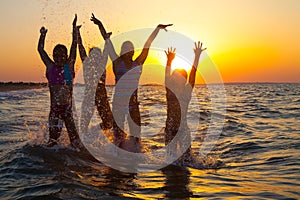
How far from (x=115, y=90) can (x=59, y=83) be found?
53.4 inches

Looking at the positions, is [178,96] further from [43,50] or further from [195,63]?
[43,50]

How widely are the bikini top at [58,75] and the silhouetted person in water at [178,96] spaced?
2.06 meters

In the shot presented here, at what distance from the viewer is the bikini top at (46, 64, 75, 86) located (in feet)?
23.7

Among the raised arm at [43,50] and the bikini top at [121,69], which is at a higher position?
the raised arm at [43,50]

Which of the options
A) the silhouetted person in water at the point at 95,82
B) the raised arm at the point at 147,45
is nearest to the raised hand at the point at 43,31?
the silhouetted person in water at the point at 95,82

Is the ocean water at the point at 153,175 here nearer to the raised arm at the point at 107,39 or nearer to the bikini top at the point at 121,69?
the bikini top at the point at 121,69

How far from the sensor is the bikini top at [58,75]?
Answer: 721 cm

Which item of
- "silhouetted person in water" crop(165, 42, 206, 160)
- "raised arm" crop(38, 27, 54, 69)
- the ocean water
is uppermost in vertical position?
"raised arm" crop(38, 27, 54, 69)

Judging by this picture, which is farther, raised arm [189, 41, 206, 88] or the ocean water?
raised arm [189, 41, 206, 88]

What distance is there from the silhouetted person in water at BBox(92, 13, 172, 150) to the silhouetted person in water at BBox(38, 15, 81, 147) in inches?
39.6

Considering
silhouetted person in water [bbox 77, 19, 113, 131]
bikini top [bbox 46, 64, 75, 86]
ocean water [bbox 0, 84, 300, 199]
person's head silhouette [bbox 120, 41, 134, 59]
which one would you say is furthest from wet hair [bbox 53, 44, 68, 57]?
ocean water [bbox 0, 84, 300, 199]

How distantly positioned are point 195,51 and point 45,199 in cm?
430

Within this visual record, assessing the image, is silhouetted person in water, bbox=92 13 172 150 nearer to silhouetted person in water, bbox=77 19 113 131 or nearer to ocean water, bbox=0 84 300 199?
silhouetted person in water, bbox=77 19 113 131

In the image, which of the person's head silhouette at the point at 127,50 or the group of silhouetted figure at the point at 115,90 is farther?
the person's head silhouette at the point at 127,50
